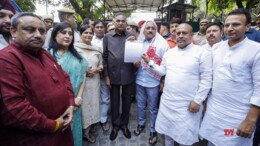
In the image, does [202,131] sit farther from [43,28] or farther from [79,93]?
[43,28]

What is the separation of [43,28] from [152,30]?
1902mm

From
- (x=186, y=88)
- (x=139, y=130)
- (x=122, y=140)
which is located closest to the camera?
(x=186, y=88)

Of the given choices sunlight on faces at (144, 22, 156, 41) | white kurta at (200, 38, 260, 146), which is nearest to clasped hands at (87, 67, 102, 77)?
sunlight on faces at (144, 22, 156, 41)

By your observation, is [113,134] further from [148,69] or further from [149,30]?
[149,30]

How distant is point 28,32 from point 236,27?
6.66ft

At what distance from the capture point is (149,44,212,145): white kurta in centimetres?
231

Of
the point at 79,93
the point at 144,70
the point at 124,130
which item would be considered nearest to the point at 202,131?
the point at 144,70

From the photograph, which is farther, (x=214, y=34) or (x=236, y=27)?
(x=214, y=34)

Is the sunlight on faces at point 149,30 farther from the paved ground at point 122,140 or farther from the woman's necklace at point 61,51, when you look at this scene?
the paved ground at point 122,140

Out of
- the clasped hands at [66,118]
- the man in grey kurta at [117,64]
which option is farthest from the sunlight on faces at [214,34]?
the clasped hands at [66,118]

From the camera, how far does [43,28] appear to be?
1.60 m

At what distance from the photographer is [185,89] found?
7.95 feet

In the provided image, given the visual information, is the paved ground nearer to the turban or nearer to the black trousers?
the black trousers

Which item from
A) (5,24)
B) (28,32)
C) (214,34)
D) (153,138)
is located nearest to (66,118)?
(28,32)
